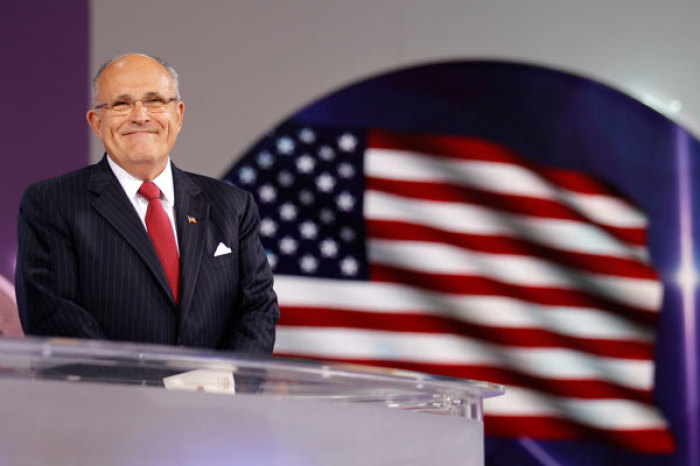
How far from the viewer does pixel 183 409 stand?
1.95 feet

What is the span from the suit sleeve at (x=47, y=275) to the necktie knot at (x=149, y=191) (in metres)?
0.12

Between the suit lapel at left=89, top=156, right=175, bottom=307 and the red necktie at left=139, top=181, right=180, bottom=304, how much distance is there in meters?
0.02

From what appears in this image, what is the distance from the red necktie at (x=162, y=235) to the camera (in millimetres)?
1212

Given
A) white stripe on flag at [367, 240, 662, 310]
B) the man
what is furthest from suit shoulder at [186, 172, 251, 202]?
white stripe on flag at [367, 240, 662, 310]

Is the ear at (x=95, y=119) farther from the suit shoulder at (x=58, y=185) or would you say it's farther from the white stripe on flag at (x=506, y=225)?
the white stripe on flag at (x=506, y=225)

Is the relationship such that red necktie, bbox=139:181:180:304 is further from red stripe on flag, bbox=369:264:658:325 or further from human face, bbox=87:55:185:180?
red stripe on flag, bbox=369:264:658:325

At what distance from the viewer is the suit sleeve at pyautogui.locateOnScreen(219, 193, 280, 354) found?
123 cm

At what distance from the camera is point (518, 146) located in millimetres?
3217

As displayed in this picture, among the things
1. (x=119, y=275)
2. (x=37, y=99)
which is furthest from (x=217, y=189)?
(x=37, y=99)

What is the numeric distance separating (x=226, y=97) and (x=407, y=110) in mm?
649

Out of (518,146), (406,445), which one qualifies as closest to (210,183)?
(406,445)

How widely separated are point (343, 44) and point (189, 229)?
2.04 m

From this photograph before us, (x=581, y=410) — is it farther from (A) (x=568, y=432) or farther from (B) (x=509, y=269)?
(B) (x=509, y=269)

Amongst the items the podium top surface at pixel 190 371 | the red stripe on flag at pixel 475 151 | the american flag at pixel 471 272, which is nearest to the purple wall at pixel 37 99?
the american flag at pixel 471 272
